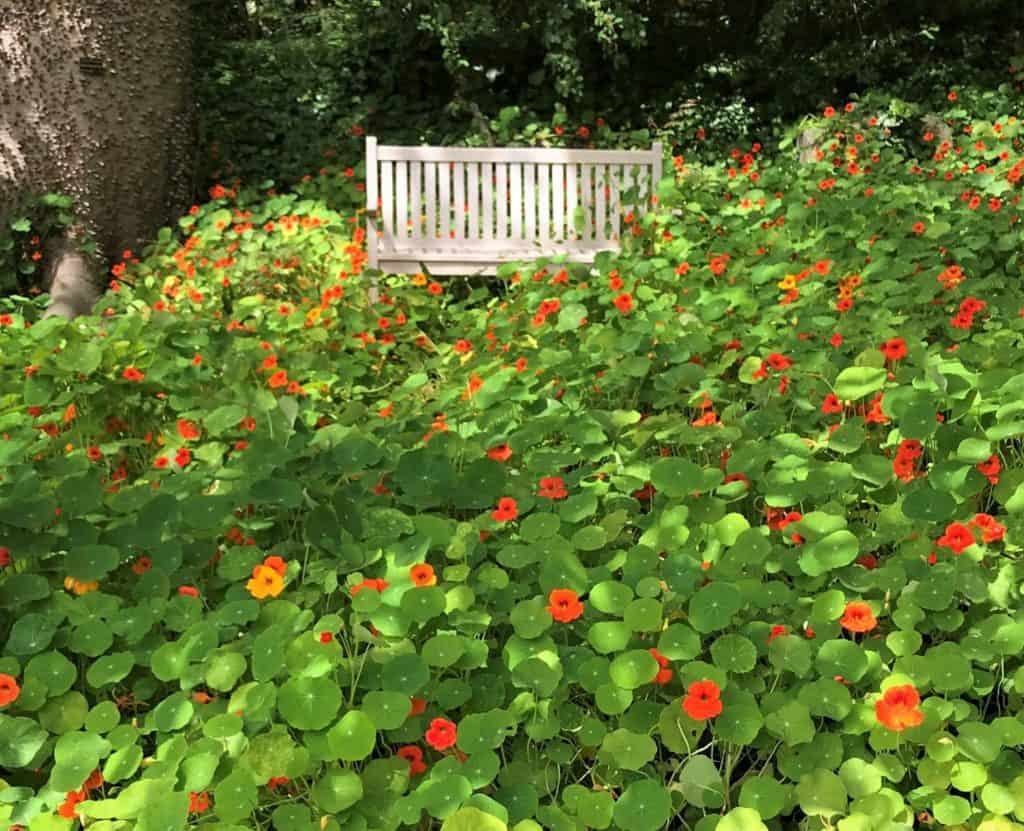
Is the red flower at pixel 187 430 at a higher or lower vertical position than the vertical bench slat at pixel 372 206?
lower

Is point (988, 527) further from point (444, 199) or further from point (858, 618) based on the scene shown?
point (444, 199)

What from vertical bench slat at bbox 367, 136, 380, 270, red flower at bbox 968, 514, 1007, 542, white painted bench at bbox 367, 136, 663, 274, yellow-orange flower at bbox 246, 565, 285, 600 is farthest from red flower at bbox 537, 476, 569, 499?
white painted bench at bbox 367, 136, 663, 274

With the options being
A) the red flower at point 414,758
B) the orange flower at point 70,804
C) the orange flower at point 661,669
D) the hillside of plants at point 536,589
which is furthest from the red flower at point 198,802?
→ the orange flower at point 661,669

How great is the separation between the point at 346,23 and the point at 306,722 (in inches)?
350

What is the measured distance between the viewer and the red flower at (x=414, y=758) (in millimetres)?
1681

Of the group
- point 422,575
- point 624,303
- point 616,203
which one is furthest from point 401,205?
point 422,575

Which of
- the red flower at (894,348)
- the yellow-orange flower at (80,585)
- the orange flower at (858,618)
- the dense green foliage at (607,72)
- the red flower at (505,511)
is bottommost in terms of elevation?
the yellow-orange flower at (80,585)

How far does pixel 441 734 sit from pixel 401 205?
13.8 ft

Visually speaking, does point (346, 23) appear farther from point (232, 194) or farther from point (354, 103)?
point (232, 194)

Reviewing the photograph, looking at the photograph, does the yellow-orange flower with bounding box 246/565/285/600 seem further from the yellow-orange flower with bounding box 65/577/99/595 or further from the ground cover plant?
the yellow-orange flower with bounding box 65/577/99/595

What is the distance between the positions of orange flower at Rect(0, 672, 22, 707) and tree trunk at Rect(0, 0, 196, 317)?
4173 mm

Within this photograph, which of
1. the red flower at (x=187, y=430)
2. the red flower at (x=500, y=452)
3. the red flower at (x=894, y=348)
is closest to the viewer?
the red flower at (x=500, y=452)

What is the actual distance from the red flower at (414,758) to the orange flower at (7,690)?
679 millimetres

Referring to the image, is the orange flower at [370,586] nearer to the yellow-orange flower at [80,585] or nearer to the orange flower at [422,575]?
the orange flower at [422,575]
